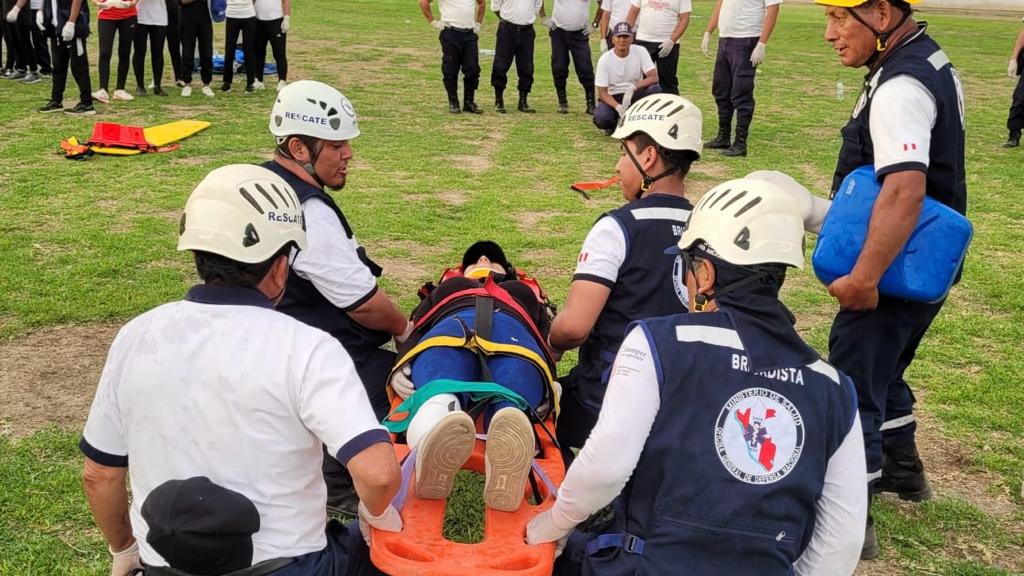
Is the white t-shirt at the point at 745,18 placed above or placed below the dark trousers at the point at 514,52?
above

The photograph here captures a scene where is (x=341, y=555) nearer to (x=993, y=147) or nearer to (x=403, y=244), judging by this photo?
(x=403, y=244)

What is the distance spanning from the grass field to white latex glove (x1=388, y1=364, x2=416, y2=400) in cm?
61

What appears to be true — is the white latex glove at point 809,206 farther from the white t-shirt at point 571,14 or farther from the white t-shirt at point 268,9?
the white t-shirt at point 268,9

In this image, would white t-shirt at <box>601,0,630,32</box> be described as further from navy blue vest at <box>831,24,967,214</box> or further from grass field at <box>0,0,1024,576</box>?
navy blue vest at <box>831,24,967,214</box>

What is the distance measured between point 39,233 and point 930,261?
717cm

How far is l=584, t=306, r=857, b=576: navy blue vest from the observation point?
2727 millimetres

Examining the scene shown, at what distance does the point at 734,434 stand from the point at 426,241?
5986 mm

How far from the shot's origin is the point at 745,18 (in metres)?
11.8

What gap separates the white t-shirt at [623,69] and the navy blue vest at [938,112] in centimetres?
908

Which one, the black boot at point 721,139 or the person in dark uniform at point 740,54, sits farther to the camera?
the black boot at point 721,139

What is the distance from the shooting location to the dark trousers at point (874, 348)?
4121 mm

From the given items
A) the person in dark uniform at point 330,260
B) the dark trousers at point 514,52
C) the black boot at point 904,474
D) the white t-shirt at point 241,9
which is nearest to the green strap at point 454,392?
the person in dark uniform at point 330,260

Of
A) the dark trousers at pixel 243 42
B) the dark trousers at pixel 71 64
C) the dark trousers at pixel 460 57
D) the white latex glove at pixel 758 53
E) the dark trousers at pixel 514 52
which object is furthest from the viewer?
the dark trousers at pixel 243 42

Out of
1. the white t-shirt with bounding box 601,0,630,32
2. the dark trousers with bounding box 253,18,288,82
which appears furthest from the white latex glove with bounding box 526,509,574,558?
the dark trousers with bounding box 253,18,288,82
